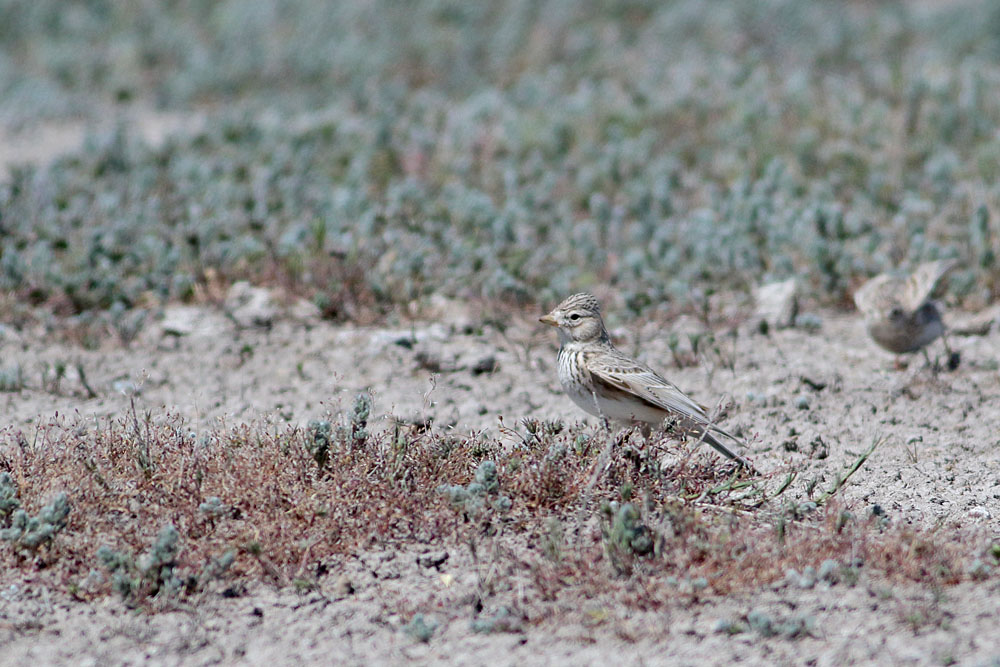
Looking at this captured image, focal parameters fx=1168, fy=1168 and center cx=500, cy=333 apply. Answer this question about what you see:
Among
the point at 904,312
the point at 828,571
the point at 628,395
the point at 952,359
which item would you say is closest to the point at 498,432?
the point at 628,395

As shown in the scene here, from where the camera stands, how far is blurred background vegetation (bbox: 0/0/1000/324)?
868 centimetres

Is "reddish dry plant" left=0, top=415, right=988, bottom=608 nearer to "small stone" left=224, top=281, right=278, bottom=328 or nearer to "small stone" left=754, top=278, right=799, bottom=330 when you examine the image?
"small stone" left=224, top=281, right=278, bottom=328

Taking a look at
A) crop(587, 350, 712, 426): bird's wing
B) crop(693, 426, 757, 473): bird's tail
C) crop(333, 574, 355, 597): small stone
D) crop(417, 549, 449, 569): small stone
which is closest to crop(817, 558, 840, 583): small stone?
crop(693, 426, 757, 473): bird's tail

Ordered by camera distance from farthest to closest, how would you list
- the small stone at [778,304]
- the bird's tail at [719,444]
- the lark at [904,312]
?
1. the small stone at [778,304]
2. the lark at [904,312]
3. the bird's tail at [719,444]

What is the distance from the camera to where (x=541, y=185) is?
10375mm

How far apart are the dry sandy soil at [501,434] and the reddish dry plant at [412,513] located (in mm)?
125

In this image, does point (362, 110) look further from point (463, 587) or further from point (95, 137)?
point (463, 587)

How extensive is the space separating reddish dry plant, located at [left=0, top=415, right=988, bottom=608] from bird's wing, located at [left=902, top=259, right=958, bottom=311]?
2.43 meters

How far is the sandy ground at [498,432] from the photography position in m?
4.48

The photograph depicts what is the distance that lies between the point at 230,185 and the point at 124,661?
6.20 m

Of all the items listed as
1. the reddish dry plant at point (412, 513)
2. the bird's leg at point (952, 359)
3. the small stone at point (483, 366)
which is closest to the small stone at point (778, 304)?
the bird's leg at point (952, 359)

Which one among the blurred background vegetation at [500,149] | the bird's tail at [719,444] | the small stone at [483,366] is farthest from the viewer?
the blurred background vegetation at [500,149]

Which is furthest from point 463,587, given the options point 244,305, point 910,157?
point 910,157

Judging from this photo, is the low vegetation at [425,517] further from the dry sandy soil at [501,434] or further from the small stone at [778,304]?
the small stone at [778,304]
